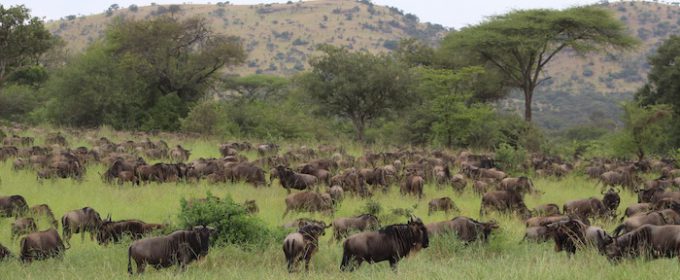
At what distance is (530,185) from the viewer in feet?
49.0

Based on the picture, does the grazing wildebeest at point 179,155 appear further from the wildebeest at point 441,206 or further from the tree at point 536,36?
the tree at point 536,36

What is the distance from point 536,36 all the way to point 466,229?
27432 millimetres

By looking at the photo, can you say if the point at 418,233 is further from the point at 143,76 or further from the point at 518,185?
the point at 143,76

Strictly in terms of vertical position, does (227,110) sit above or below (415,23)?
below

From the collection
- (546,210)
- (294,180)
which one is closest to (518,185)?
(546,210)

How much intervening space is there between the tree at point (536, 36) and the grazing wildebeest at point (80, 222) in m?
27.9

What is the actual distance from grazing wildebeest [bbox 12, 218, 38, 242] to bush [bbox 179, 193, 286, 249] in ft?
7.31

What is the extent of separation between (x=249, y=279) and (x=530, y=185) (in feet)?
33.0

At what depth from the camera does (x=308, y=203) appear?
456 inches

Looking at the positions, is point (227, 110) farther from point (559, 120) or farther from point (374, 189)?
point (559, 120)

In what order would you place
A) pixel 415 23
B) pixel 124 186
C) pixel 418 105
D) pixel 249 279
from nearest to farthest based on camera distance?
pixel 249 279
pixel 124 186
pixel 418 105
pixel 415 23

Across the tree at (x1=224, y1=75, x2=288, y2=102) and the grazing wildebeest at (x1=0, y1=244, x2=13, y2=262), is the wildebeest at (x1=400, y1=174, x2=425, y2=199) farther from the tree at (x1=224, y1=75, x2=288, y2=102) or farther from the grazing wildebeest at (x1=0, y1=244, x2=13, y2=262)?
the tree at (x1=224, y1=75, x2=288, y2=102)

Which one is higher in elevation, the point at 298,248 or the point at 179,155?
the point at 298,248

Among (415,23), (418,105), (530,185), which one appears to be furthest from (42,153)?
(415,23)
